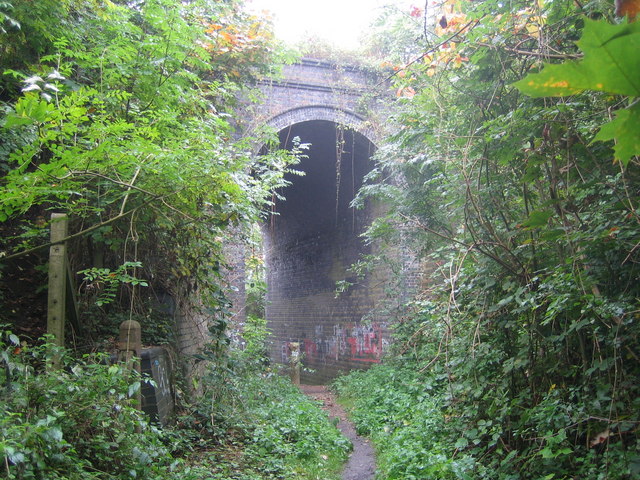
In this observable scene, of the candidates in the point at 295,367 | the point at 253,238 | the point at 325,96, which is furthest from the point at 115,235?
the point at 295,367

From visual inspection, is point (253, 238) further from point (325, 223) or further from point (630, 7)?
point (325, 223)

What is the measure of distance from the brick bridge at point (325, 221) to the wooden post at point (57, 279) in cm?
581

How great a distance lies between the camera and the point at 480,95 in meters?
4.37

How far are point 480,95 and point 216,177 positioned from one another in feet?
8.24

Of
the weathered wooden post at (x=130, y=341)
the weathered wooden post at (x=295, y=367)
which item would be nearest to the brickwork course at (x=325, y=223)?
the weathered wooden post at (x=295, y=367)

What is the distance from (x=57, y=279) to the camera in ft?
11.8

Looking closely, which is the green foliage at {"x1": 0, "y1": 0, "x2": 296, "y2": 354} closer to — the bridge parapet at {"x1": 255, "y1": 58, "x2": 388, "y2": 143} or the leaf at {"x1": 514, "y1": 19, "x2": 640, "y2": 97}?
the leaf at {"x1": 514, "y1": 19, "x2": 640, "y2": 97}

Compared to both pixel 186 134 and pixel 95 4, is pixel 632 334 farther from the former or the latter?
pixel 95 4

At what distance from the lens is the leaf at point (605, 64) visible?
0.69 meters

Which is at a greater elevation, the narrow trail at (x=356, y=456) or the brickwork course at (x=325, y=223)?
the brickwork course at (x=325, y=223)

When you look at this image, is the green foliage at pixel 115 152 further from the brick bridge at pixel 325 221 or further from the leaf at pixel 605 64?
the brick bridge at pixel 325 221

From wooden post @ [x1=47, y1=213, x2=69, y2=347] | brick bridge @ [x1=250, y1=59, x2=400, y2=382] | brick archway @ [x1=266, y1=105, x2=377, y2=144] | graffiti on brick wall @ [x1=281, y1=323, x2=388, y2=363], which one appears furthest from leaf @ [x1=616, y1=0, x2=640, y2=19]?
graffiti on brick wall @ [x1=281, y1=323, x2=388, y2=363]

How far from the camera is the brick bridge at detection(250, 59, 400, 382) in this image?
36.6ft

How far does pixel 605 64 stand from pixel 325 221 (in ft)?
45.5
